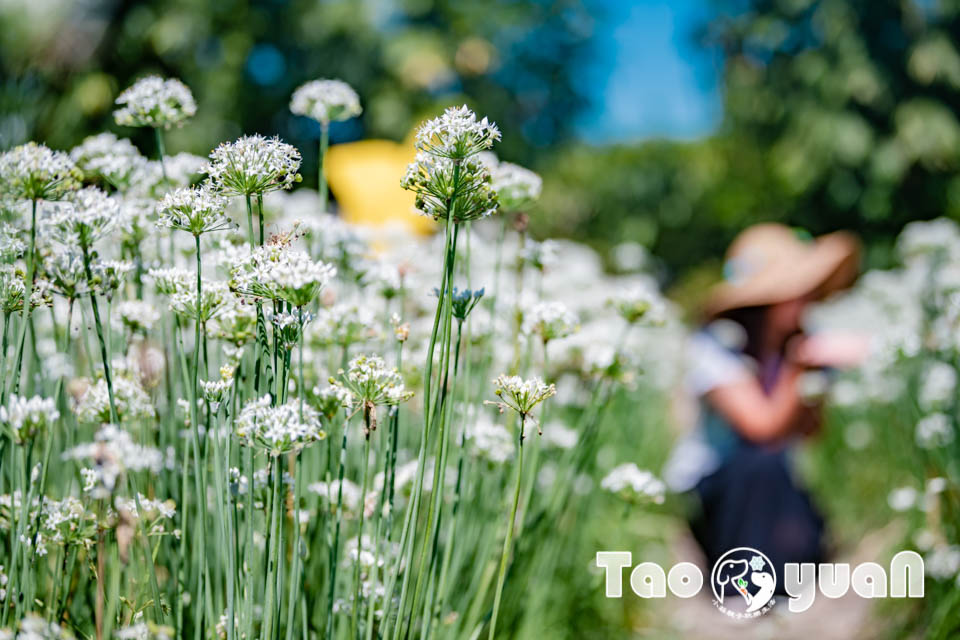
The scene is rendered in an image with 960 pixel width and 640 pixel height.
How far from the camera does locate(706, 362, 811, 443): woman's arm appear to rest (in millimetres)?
2719

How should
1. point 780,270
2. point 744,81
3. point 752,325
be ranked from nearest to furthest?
point 752,325, point 780,270, point 744,81

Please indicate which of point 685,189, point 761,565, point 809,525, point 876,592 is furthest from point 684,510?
point 685,189

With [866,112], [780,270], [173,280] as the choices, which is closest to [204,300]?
[173,280]

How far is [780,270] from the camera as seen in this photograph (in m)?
3.09

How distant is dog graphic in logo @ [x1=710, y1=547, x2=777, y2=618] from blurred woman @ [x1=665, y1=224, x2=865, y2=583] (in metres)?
0.86

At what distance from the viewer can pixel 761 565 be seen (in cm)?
184

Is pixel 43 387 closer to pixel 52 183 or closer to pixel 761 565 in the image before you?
pixel 52 183

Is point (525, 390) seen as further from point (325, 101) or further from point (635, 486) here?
point (325, 101)

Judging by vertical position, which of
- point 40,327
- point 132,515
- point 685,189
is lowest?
point 132,515

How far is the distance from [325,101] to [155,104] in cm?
27

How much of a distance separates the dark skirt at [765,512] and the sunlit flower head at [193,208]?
2375 millimetres

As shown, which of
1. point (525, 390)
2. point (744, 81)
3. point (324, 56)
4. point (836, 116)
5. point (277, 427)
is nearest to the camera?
point (277, 427)

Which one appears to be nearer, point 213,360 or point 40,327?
point 213,360

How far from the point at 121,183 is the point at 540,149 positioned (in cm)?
1678
